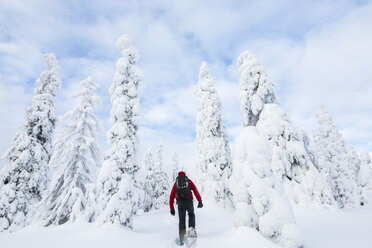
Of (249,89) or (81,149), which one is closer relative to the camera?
(81,149)

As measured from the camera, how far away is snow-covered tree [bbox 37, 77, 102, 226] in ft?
44.3

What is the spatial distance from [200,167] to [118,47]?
14.7 m

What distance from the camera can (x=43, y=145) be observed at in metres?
16.6

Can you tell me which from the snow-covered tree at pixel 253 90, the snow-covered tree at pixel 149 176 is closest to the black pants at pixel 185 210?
the snow-covered tree at pixel 253 90

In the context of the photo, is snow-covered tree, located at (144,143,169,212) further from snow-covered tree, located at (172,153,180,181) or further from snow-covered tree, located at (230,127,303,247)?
snow-covered tree, located at (230,127,303,247)

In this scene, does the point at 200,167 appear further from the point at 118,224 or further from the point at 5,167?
the point at 5,167

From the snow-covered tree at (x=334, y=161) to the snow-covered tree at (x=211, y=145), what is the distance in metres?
12.1

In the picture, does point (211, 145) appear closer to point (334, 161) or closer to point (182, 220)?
point (182, 220)

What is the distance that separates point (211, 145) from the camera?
21.5 meters

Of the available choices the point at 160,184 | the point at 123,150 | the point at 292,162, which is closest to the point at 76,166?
the point at 123,150

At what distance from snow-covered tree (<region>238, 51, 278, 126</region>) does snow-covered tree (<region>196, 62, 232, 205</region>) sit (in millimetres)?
4702

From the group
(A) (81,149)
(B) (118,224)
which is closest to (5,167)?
(A) (81,149)

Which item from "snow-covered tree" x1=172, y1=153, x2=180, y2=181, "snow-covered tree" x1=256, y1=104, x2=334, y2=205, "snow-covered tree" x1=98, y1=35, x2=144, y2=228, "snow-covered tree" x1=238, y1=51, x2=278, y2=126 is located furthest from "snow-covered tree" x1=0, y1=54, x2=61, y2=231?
"snow-covered tree" x1=172, y1=153, x2=180, y2=181

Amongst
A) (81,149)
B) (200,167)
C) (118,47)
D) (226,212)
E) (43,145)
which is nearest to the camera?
(118,47)
